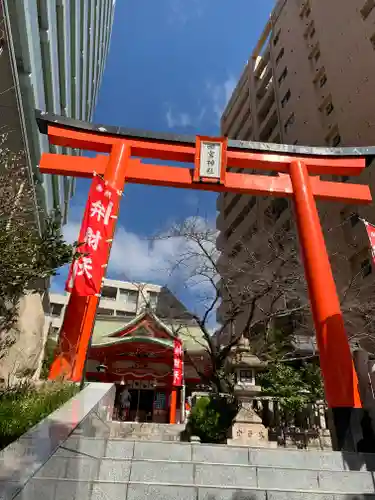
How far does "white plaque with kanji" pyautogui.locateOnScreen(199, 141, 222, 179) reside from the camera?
1065 cm

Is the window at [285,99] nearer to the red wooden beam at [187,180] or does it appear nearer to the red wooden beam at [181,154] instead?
the red wooden beam at [181,154]

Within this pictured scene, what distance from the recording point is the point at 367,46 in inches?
835

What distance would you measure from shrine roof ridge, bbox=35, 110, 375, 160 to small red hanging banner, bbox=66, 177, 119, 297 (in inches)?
94.7

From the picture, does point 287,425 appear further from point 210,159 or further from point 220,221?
point 220,221

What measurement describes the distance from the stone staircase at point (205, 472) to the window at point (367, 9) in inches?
973

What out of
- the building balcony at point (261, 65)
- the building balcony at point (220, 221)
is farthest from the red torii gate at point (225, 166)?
the building balcony at point (261, 65)

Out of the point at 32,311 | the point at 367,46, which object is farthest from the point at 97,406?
the point at 367,46

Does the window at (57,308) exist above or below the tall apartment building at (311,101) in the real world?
below

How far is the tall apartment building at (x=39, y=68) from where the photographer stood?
331 inches

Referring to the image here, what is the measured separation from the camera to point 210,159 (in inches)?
426

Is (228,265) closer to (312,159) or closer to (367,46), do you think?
(312,159)

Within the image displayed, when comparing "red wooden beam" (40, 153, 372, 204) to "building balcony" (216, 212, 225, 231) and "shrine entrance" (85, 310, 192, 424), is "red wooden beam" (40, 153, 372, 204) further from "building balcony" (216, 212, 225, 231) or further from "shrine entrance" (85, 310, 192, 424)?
"building balcony" (216, 212, 225, 231)

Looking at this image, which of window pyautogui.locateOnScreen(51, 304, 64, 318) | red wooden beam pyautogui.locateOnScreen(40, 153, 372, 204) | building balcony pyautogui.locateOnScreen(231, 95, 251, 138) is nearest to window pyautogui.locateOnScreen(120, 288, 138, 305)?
window pyautogui.locateOnScreen(51, 304, 64, 318)

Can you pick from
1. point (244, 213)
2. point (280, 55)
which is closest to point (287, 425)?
point (244, 213)
